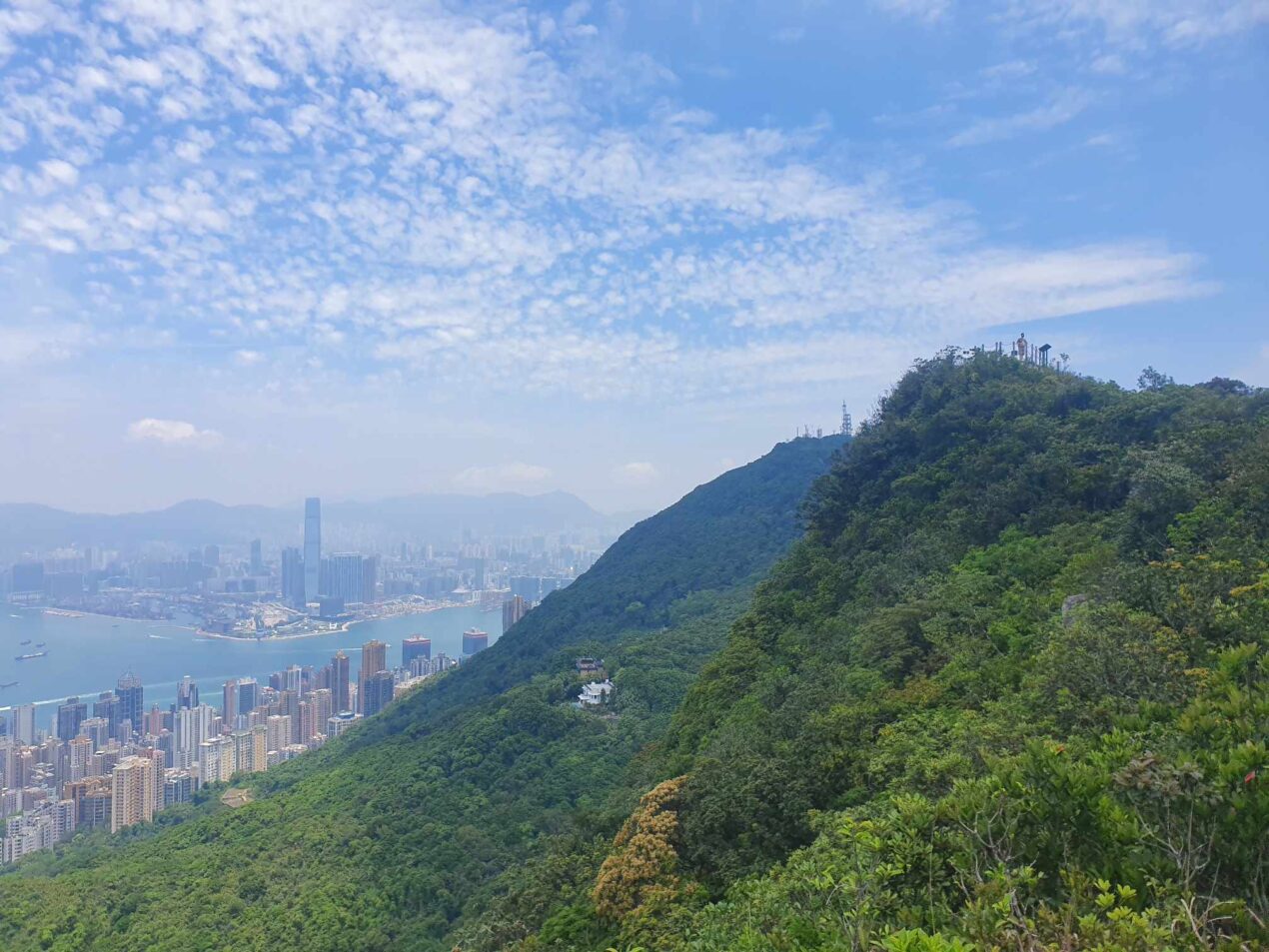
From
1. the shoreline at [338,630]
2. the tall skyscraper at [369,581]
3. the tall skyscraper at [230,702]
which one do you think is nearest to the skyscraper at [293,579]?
the tall skyscraper at [369,581]

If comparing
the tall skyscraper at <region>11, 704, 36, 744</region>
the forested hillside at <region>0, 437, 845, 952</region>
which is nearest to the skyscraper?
the tall skyscraper at <region>11, 704, 36, 744</region>

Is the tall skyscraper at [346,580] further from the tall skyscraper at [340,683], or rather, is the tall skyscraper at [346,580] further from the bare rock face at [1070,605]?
the bare rock face at [1070,605]

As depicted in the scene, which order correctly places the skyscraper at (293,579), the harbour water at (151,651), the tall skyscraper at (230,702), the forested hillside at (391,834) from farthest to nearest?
the skyscraper at (293,579) < the harbour water at (151,651) < the tall skyscraper at (230,702) < the forested hillside at (391,834)

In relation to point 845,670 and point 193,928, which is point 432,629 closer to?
point 193,928

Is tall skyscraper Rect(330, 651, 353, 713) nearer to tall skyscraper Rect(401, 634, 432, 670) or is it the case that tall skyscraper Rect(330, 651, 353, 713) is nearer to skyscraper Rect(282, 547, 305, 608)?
tall skyscraper Rect(401, 634, 432, 670)

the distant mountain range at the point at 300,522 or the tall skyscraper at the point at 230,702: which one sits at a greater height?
the distant mountain range at the point at 300,522

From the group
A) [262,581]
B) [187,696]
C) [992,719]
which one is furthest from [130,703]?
[992,719]
